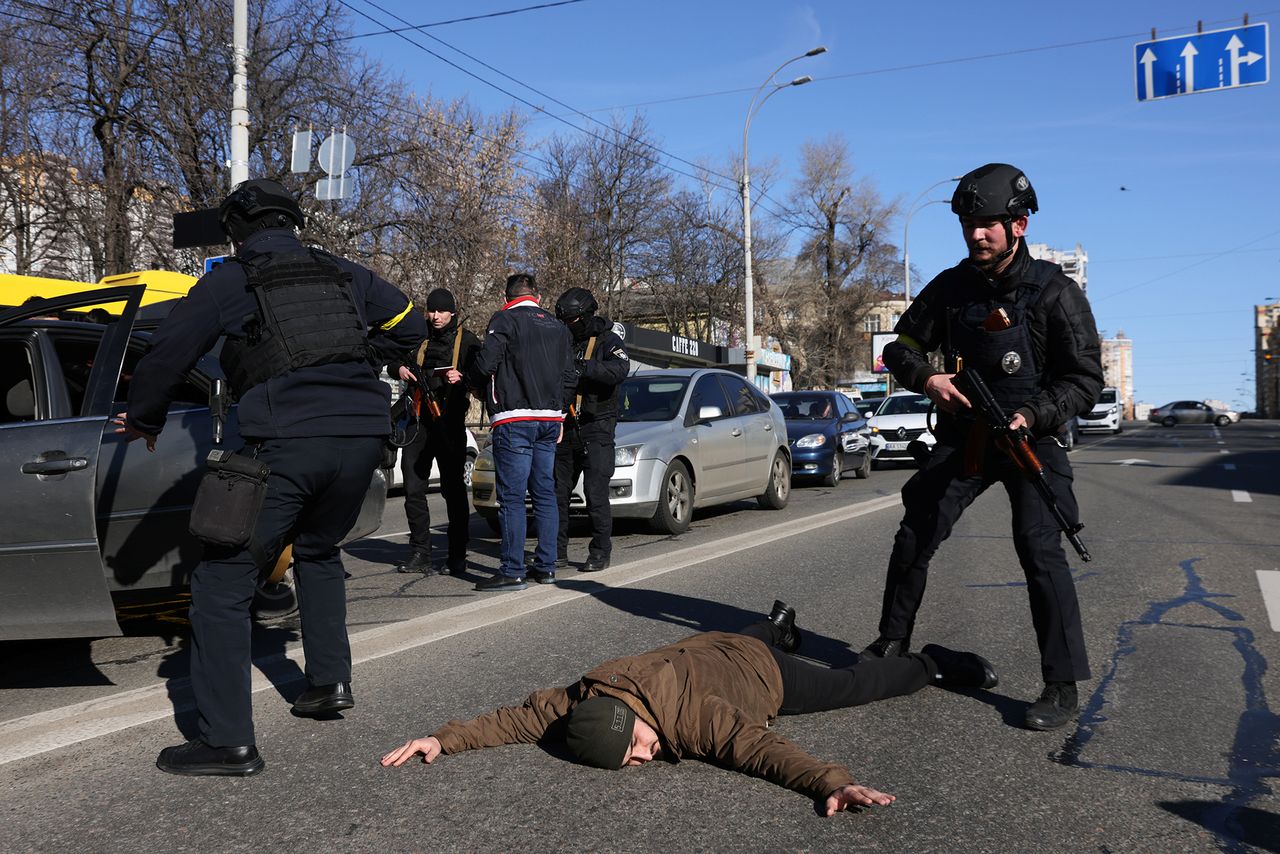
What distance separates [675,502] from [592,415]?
96.8 inches

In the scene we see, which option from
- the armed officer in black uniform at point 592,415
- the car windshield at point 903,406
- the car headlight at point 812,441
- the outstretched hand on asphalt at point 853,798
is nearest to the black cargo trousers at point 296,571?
the outstretched hand on asphalt at point 853,798

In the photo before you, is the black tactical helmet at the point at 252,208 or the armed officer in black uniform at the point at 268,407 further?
the black tactical helmet at the point at 252,208

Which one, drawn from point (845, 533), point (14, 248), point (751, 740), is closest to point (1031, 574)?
point (751, 740)

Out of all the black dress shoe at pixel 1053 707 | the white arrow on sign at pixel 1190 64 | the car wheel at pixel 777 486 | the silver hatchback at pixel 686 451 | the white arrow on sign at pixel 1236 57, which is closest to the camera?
the black dress shoe at pixel 1053 707

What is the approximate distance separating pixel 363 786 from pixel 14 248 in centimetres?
2121

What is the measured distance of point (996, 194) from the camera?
13.8ft

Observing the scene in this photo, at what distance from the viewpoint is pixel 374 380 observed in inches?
160

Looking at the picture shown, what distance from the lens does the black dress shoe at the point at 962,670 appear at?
460 centimetres

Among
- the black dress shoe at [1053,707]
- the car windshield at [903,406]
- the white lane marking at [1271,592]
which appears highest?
the car windshield at [903,406]

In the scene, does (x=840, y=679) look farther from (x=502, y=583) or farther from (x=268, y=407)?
(x=502, y=583)

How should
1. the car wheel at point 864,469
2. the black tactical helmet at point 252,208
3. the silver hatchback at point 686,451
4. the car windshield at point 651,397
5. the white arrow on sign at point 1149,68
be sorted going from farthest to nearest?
the car wheel at point 864,469 → the white arrow on sign at point 1149,68 → the car windshield at point 651,397 → the silver hatchback at point 686,451 → the black tactical helmet at point 252,208

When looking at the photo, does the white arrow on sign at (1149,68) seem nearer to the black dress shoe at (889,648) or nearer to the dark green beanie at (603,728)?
the black dress shoe at (889,648)

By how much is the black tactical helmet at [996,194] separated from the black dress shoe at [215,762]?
3.07 m

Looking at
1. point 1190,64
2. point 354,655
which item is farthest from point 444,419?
point 1190,64
